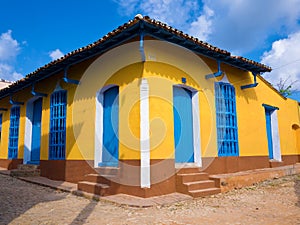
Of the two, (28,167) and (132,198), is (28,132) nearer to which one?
(28,167)

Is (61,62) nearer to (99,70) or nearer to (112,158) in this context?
(99,70)

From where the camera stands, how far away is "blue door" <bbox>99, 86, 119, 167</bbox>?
270 inches

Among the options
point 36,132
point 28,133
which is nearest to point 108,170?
point 36,132

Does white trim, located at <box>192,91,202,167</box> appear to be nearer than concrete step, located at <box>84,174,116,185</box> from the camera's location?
No

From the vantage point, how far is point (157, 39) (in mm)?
6496

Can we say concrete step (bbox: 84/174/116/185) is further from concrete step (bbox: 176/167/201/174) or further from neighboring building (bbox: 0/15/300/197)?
concrete step (bbox: 176/167/201/174)

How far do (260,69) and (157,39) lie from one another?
4386 mm

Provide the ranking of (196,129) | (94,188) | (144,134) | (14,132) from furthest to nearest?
(14,132) → (196,129) → (94,188) → (144,134)

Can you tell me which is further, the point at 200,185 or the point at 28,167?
the point at 28,167

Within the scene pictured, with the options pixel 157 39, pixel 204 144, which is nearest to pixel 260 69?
pixel 204 144

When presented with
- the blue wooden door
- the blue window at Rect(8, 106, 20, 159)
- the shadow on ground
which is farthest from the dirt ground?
the blue window at Rect(8, 106, 20, 159)

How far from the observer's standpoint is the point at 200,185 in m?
6.17

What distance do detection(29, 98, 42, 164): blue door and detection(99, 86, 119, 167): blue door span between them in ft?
11.8

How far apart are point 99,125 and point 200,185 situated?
3152 millimetres
